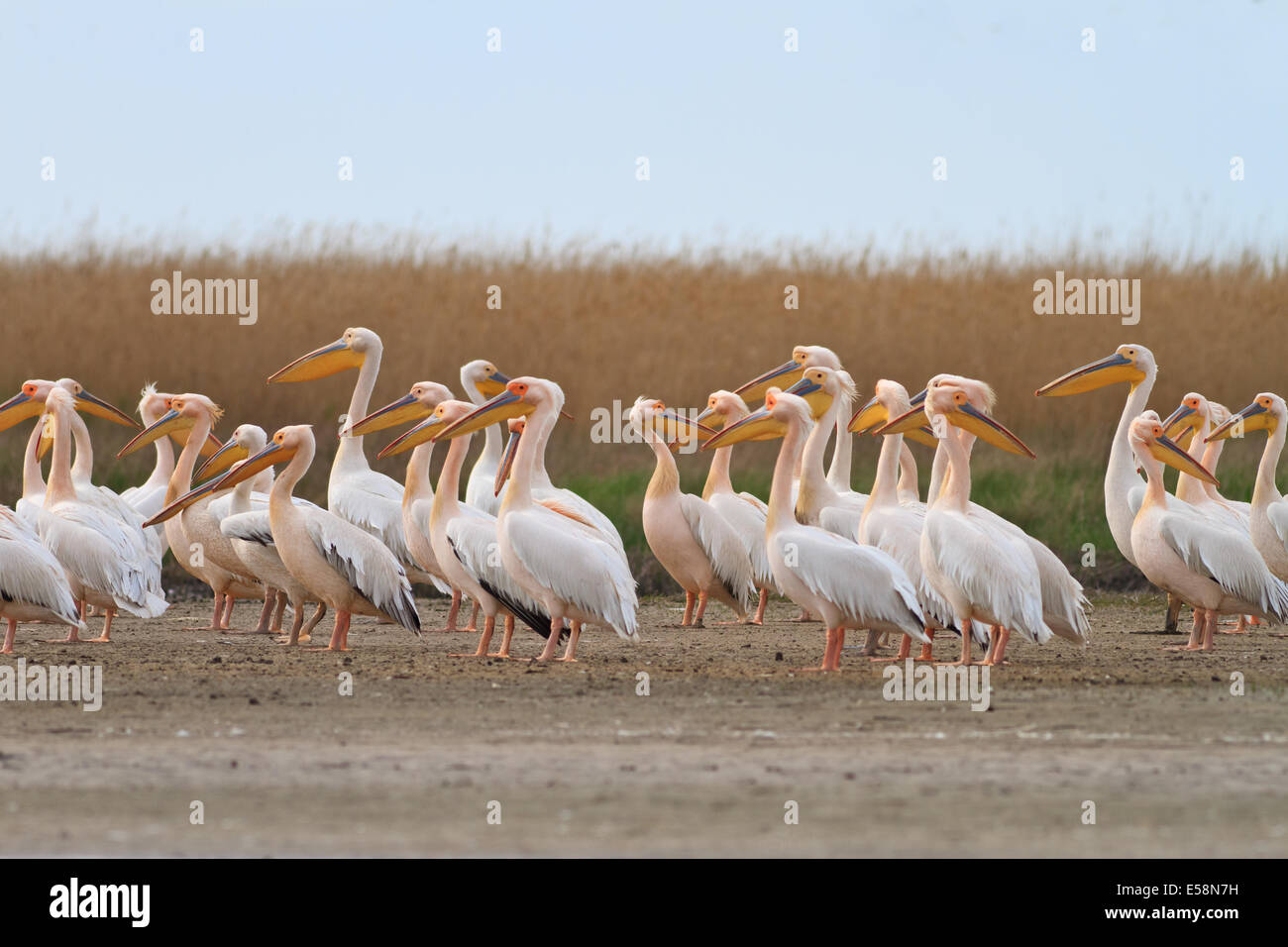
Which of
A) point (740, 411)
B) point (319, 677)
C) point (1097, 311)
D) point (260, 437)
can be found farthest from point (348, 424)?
point (1097, 311)

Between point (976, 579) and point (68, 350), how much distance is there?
13.1 meters

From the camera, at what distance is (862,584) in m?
9.64

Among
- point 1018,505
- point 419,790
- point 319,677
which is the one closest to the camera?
point 419,790

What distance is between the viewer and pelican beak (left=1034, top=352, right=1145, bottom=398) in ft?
44.7

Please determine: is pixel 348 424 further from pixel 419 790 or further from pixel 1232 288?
pixel 1232 288

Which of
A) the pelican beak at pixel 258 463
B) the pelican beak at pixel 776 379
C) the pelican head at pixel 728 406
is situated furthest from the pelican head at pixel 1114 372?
the pelican beak at pixel 258 463

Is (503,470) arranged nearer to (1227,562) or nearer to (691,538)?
(691,538)

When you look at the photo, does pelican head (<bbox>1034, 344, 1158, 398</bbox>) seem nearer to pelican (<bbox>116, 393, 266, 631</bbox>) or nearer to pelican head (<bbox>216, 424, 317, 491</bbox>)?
pelican head (<bbox>216, 424, 317, 491</bbox>)

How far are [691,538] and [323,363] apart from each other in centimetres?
353

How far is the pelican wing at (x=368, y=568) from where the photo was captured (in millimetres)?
10781

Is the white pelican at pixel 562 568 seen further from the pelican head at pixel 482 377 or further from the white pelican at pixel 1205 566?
the pelican head at pixel 482 377

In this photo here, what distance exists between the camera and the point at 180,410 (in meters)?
13.7

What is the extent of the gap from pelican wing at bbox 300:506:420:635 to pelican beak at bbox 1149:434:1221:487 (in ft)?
14.7

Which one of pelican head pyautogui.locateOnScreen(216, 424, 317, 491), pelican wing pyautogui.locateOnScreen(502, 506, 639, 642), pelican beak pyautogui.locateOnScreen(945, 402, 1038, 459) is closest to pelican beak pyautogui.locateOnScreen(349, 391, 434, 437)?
pelican head pyautogui.locateOnScreen(216, 424, 317, 491)
